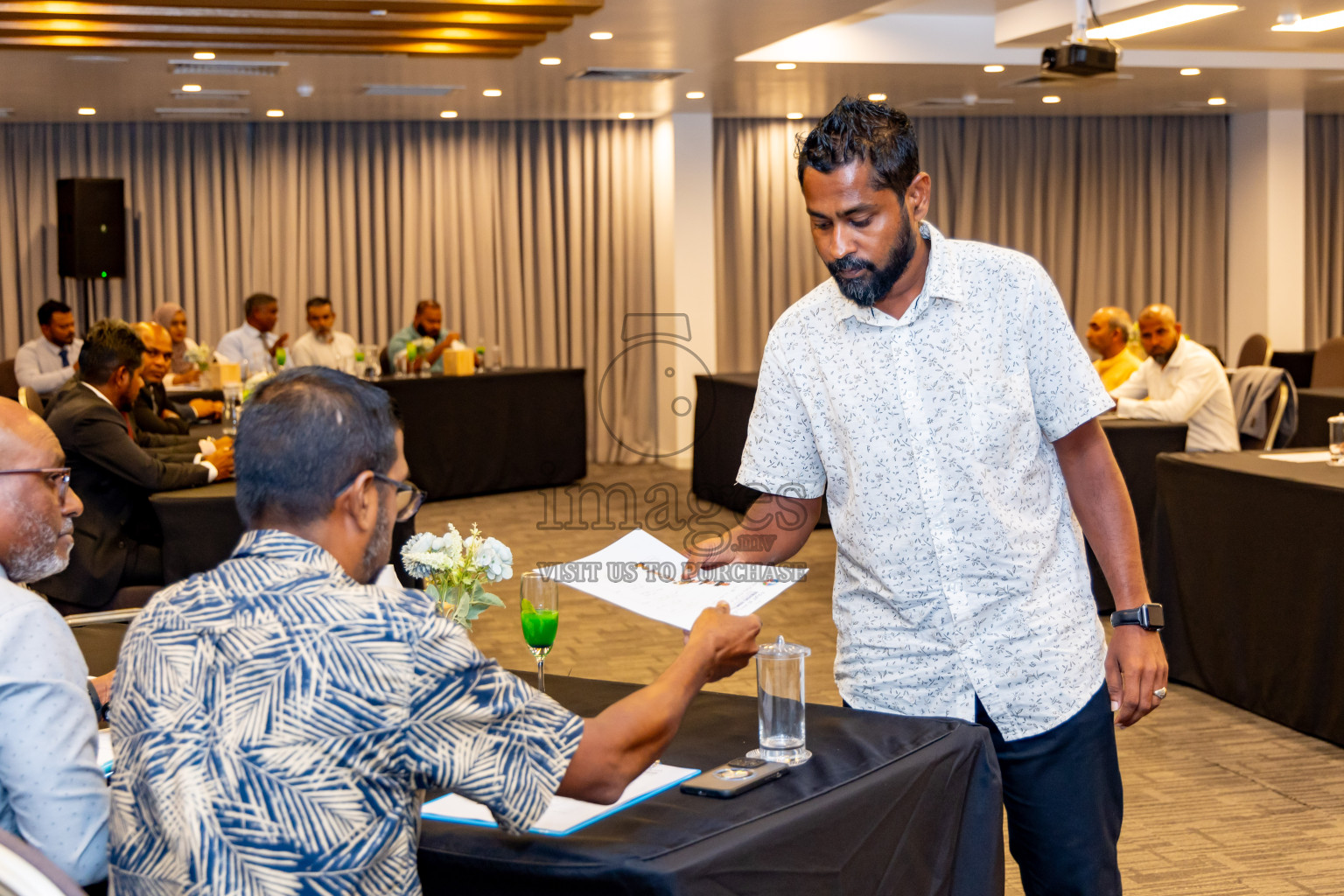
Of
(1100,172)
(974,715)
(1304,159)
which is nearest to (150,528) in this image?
(974,715)

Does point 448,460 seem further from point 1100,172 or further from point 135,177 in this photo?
point 1100,172

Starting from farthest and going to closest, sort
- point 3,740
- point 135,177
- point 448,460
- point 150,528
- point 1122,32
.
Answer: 1. point 135,177
2. point 448,460
3. point 1122,32
4. point 150,528
5. point 3,740

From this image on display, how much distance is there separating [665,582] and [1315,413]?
6017 millimetres

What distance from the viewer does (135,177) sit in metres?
10.2

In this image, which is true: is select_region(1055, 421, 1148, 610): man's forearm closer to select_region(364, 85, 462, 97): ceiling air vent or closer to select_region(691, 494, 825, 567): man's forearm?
select_region(691, 494, 825, 567): man's forearm

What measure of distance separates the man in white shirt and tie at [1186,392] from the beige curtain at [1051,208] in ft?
16.6

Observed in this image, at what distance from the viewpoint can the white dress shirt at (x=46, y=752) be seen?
1.38m

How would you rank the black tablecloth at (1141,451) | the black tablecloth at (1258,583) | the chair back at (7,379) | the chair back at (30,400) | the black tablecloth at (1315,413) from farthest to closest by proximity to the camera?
the chair back at (7,379), the black tablecloth at (1315,413), the black tablecloth at (1141,451), the chair back at (30,400), the black tablecloth at (1258,583)

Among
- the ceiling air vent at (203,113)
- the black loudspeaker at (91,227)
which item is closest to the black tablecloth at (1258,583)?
the ceiling air vent at (203,113)

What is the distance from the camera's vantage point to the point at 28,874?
47.9 inches

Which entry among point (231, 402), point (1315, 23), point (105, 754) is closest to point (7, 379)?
point (231, 402)

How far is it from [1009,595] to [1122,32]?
615cm

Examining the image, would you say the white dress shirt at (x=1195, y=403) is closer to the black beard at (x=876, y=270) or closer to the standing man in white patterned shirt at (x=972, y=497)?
the standing man in white patterned shirt at (x=972, y=497)

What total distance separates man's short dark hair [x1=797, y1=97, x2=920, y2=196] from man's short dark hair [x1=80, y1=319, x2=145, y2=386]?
3.25m
